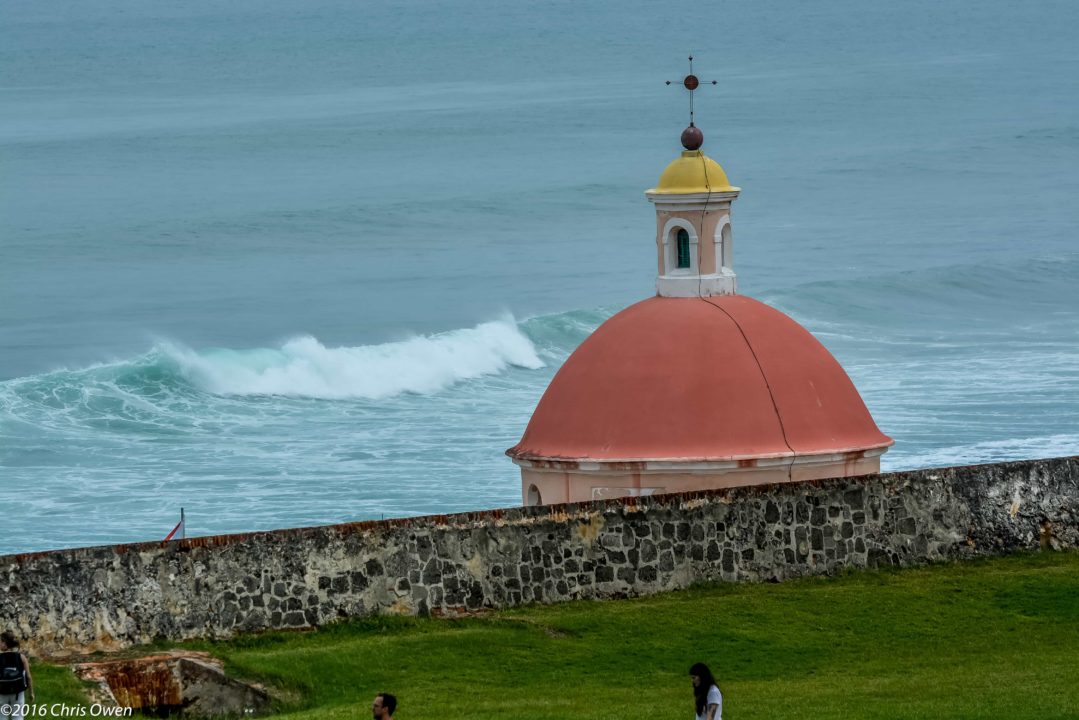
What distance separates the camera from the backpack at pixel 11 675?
14453 millimetres

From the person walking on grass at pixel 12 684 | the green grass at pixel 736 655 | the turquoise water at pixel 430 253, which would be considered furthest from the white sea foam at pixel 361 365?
the person walking on grass at pixel 12 684

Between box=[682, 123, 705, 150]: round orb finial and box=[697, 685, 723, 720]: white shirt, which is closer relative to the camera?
box=[697, 685, 723, 720]: white shirt

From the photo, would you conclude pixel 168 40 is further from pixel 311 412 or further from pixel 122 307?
pixel 311 412

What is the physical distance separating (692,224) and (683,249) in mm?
294

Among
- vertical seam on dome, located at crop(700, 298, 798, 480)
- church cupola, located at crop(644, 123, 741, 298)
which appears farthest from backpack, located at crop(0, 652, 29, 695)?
church cupola, located at crop(644, 123, 741, 298)

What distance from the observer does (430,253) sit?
253ft

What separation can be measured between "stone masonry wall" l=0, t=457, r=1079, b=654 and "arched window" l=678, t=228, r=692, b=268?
2.64 meters

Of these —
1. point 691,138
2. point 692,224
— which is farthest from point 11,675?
point 691,138

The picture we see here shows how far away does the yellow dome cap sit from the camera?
71.4 feet

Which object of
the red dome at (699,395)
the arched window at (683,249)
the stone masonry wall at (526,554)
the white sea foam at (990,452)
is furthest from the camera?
the white sea foam at (990,452)

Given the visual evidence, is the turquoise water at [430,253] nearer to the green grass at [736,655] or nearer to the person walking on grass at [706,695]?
the green grass at [736,655]

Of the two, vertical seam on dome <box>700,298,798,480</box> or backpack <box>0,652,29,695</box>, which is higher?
vertical seam on dome <box>700,298,798,480</box>

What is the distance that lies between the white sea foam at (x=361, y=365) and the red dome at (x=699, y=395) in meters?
27.0

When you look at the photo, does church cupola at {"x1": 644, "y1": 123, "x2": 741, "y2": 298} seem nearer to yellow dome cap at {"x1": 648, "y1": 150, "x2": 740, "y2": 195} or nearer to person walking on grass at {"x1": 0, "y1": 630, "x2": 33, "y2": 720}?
yellow dome cap at {"x1": 648, "y1": 150, "x2": 740, "y2": 195}
